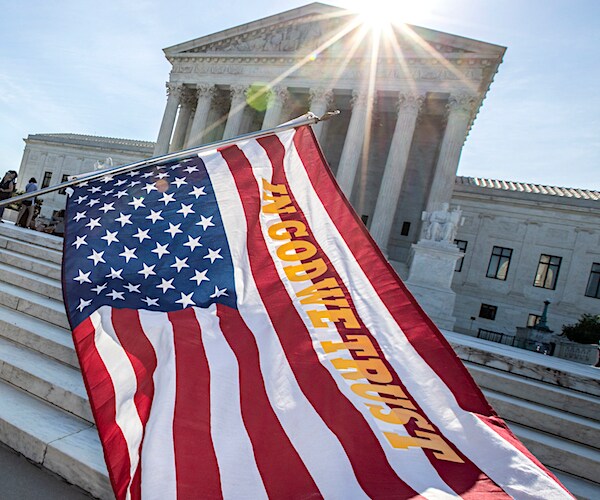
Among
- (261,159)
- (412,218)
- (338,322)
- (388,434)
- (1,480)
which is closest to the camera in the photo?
(388,434)

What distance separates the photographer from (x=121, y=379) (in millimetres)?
2672

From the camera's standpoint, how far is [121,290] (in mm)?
3264

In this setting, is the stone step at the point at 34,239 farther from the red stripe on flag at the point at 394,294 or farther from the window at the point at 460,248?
the window at the point at 460,248

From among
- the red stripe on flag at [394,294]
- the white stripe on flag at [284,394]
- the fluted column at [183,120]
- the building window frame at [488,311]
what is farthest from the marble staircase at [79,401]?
the fluted column at [183,120]

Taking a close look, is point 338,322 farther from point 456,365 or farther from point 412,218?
point 412,218

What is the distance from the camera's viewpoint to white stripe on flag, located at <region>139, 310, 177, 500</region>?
82.4 inches

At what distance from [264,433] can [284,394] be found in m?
0.29

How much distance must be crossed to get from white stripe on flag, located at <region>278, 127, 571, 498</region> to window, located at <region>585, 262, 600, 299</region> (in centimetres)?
2784

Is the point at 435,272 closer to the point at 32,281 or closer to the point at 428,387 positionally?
the point at 32,281

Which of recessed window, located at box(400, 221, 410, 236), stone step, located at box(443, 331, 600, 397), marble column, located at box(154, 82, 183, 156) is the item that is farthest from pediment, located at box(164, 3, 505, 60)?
stone step, located at box(443, 331, 600, 397)

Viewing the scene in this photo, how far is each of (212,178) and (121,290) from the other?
1.37m

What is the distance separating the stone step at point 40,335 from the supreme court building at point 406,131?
61.3 ft

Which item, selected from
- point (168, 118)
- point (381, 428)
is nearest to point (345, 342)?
point (381, 428)

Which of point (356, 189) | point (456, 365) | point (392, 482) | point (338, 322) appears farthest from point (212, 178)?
point (356, 189)
